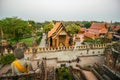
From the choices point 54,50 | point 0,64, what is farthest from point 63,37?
point 0,64

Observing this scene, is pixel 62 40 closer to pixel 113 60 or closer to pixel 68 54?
pixel 68 54

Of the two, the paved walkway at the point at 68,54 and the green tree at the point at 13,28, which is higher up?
the green tree at the point at 13,28

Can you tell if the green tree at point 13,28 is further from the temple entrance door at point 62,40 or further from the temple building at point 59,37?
the temple entrance door at point 62,40

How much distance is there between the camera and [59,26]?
1470 cm

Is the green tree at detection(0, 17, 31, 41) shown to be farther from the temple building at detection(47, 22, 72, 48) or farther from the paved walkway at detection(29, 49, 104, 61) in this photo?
the paved walkway at detection(29, 49, 104, 61)

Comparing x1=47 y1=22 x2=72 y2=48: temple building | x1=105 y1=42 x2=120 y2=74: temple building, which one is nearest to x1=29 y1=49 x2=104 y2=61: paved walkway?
x1=47 y1=22 x2=72 y2=48: temple building

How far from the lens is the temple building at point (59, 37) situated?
14.7m

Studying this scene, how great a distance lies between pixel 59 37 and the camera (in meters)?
15.0

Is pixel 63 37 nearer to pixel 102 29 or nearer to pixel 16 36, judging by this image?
pixel 16 36

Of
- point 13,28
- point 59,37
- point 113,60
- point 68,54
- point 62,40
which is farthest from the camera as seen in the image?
point 13,28

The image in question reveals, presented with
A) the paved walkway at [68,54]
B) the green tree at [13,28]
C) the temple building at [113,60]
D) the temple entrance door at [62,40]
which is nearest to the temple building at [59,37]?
the temple entrance door at [62,40]

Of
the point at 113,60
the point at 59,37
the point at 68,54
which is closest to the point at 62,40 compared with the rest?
the point at 59,37

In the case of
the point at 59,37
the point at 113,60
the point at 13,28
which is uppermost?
the point at 13,28

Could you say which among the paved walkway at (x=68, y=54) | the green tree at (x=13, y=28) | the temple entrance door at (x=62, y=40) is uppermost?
the green tree at (x=13, y=28)
